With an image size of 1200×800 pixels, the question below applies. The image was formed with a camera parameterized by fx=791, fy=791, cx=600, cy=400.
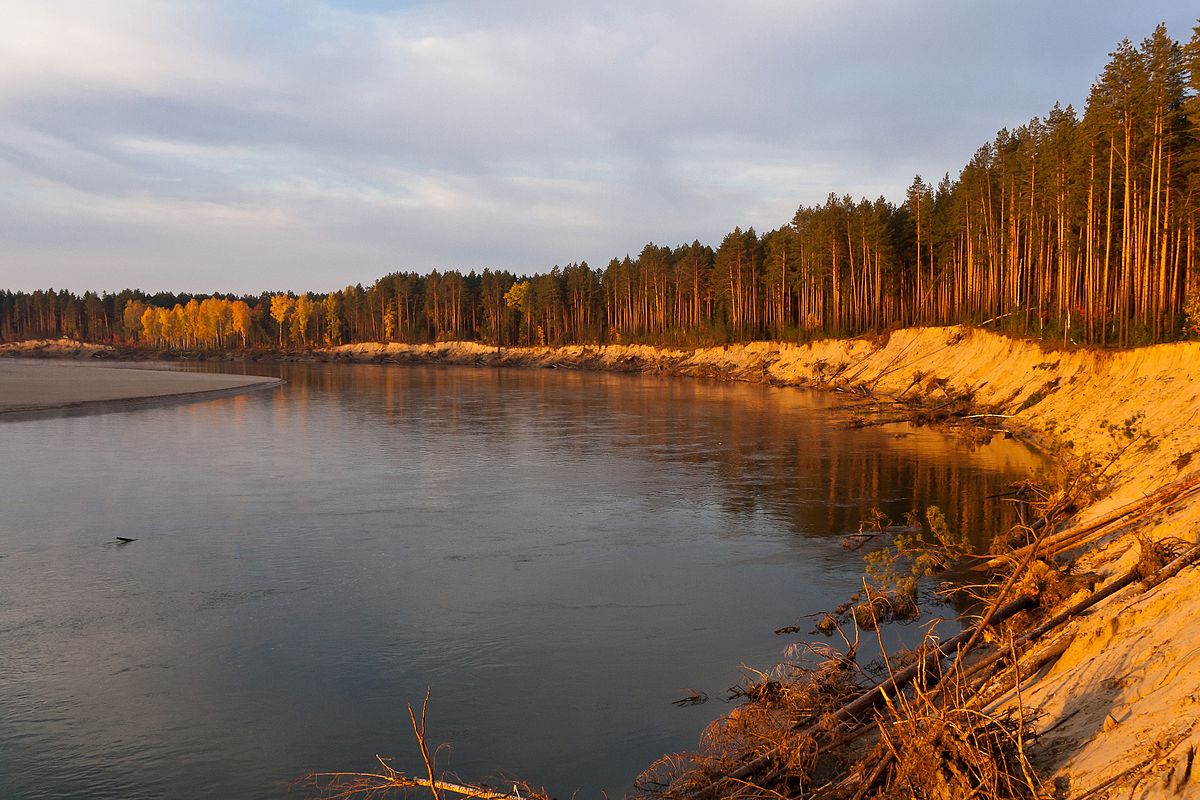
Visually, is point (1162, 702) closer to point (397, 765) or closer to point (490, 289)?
point (397, 765)

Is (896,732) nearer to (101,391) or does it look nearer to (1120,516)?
(1120,516)

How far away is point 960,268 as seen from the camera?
255 feet

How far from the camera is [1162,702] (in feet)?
23.8

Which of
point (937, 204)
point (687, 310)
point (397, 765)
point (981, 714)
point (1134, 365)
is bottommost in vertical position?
point (397, 765)

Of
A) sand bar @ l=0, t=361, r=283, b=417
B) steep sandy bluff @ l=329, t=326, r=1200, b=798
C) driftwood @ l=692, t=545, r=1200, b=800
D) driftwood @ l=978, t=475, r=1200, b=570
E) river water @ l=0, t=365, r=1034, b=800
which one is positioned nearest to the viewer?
steep sandy bluff @ l=329, t=326, r=1200, b=798

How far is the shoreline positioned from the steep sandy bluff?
23mm

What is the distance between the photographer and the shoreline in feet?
22.7

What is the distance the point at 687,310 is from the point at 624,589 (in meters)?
115

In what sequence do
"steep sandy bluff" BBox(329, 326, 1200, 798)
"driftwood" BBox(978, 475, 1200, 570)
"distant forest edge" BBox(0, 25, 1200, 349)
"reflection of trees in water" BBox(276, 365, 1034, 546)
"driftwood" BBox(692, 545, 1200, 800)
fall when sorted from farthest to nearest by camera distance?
"distant forest edge" BBox(0, 25, 1200, 349) < "reflection of trees in water" BBox(276, 365, 1034, 546) < "driftwood" BBox(978, 475, 1200, 570) < "driftwood" BBox(692, 545, 1200, 800) < "steep sandy bluff" BBox(329, 326, 1200, 798)

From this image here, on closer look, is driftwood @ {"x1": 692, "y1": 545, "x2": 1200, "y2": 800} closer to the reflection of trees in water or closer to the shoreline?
the shoreline

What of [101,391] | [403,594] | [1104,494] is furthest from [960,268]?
[101,391]

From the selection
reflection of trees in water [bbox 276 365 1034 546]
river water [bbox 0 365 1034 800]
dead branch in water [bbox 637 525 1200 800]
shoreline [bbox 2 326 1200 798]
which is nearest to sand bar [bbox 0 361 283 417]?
reflection of trees in water [bbox 276 365 1034 546]

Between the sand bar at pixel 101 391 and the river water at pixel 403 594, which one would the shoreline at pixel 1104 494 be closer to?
the river water at pixel 403 594

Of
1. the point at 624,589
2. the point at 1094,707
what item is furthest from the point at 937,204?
the point at 1094,707
